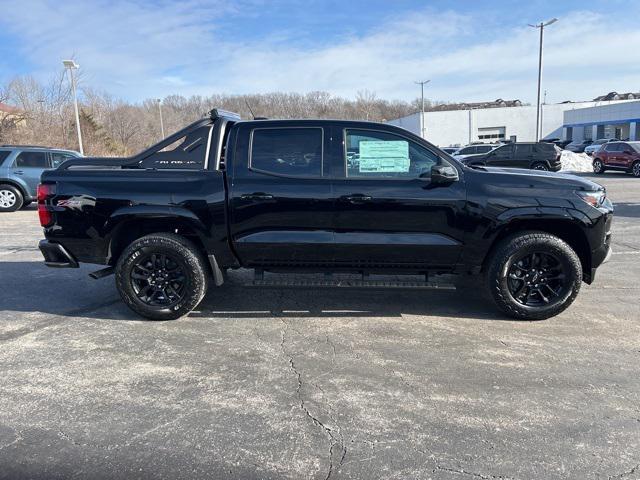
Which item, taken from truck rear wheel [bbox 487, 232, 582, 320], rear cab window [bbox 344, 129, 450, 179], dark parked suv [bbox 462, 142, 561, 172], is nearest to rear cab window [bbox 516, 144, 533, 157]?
dark parked suv [bbox 462, 142, 561, 172]

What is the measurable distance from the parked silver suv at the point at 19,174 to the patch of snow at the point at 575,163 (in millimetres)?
28326

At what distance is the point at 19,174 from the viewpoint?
1307 cm

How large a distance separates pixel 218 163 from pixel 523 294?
10.8ft

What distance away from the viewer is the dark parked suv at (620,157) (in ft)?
75.3

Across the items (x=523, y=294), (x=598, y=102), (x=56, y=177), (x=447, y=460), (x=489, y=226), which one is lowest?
(x=447, y=460)

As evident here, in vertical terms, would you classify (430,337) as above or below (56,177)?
below

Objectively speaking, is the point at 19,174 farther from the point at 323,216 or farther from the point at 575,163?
the point at 575,163

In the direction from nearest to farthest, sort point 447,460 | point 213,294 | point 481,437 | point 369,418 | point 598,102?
point 447,460 → point 481,437 → point 369,418 → point 213,294 → point 598,102

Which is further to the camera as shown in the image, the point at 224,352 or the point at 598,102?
the point at 598,102

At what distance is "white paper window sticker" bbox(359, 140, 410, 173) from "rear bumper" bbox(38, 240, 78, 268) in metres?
3.07

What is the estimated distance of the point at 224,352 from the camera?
414 cm

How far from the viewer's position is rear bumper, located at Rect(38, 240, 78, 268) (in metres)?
4.90

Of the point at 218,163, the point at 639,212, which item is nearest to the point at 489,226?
the point at 218,163

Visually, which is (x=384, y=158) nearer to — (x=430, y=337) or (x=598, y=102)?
(x=430, y=337)
